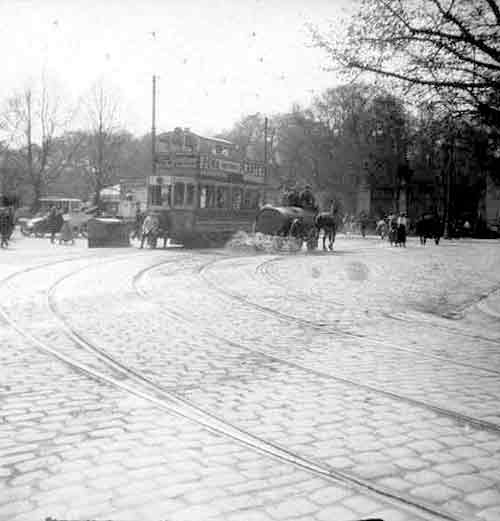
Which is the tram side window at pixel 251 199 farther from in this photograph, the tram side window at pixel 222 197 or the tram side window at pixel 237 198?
the tram side window at pixel 222 197

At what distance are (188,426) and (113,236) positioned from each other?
2199cm

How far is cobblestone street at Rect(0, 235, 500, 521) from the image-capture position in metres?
2.84

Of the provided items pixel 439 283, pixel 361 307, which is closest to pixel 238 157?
pixel 439 283

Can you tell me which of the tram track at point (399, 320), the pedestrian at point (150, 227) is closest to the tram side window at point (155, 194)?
the pedestrian at point (150, 227)

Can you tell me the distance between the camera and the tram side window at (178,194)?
2334cm

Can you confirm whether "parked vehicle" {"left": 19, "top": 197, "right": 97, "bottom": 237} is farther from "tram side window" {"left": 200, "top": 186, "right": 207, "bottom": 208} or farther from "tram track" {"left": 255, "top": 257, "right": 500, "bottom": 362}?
"tram track" {"left": 255, "top": 257, "right": 500, "bottom": 362}

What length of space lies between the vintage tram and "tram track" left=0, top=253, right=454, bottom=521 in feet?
54.0

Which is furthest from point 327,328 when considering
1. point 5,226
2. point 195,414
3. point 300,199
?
point 5,226

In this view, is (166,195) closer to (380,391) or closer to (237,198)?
(237,198)

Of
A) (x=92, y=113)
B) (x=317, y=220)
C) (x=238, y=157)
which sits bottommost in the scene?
(x=317, y=220)

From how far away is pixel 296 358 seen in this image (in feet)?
19.3

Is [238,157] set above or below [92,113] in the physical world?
below

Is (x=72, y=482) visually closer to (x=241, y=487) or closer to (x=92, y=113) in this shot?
(x=241, y=487)

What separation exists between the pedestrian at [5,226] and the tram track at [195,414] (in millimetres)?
17631
